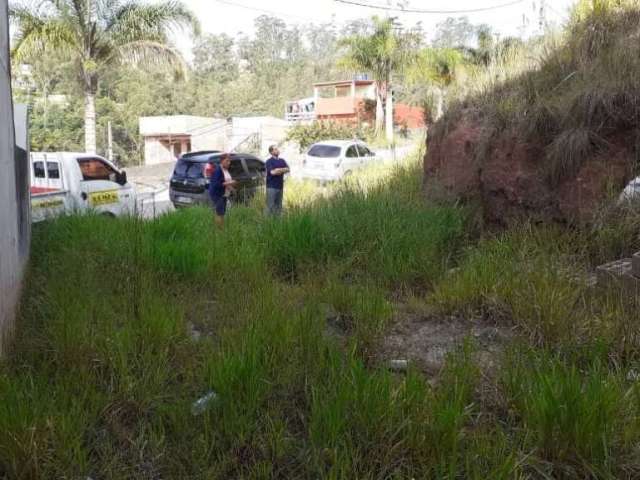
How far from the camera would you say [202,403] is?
10.2 ft

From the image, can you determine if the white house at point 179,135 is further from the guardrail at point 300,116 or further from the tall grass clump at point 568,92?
the tall grass clump at point 568,92

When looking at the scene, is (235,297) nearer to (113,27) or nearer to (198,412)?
(198,412)

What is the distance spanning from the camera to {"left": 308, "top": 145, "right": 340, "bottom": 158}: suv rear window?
63.2ft

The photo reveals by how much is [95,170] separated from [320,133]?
20859 mm

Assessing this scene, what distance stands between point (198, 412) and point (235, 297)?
6.17 feet

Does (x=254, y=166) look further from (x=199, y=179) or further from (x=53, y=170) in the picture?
(x=53, y=170)

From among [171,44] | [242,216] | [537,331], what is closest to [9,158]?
[537,331]

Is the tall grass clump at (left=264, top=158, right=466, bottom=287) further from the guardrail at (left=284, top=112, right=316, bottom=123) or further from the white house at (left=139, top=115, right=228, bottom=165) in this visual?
the guardrail at (left=284, top=112, right=316, bottom=123)

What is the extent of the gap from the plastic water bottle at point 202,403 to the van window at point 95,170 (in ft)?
29.5

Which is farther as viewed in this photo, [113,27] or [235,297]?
[113,27]

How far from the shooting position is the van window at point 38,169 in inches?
431

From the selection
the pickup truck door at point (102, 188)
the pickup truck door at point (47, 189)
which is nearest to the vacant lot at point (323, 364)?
the pickup truck door at point (47, 189)

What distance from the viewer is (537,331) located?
13.5ft

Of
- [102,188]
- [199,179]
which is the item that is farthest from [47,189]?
[199,179]
